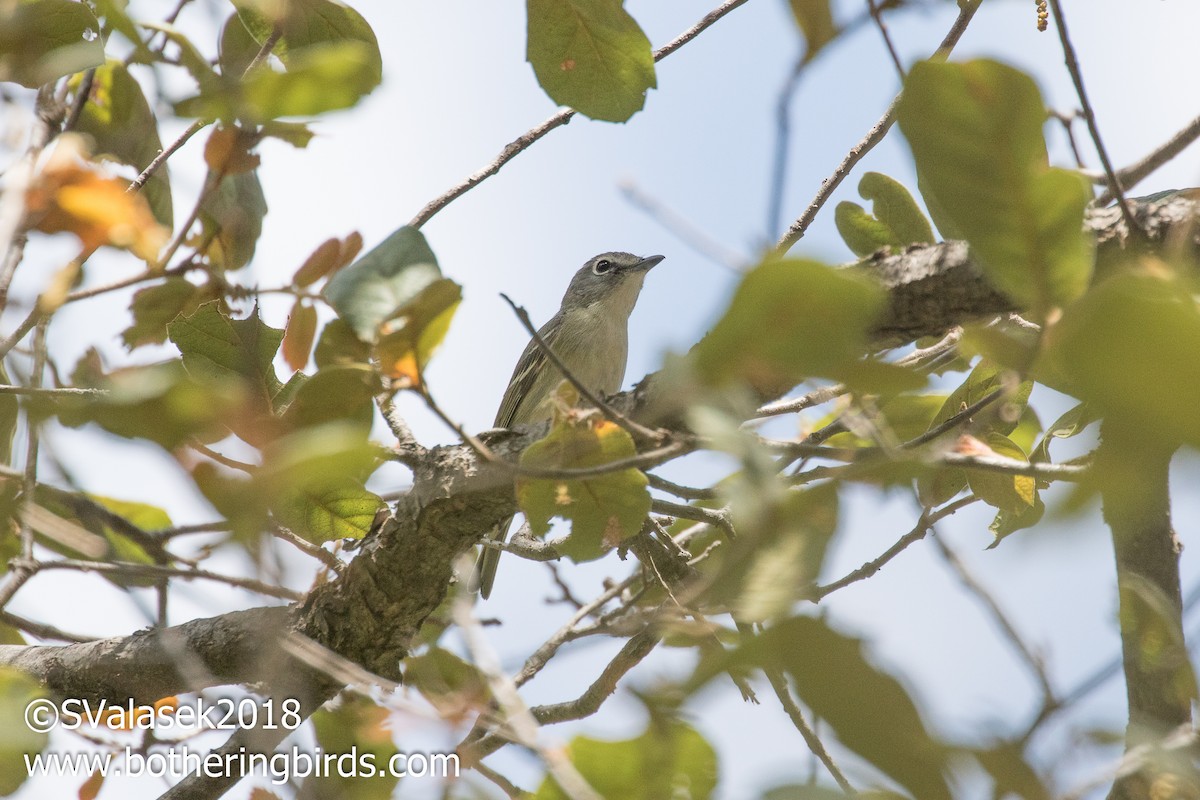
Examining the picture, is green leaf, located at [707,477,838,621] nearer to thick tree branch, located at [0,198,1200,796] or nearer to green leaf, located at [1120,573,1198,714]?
green leaf, located at [1120,573,1198,714]

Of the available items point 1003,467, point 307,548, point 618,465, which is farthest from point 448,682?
point 1003,467

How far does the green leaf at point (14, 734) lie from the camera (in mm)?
1482

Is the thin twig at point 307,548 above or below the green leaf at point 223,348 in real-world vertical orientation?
below

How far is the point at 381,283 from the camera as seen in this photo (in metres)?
1.63

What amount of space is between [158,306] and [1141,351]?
9.96 feet

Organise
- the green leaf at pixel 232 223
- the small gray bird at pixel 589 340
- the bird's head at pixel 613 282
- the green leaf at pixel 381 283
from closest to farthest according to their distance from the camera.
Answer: the green leaf at pixel 381 283
the green leaf at pixel 232 223
the small gray bird at pixel 589 340
the bird's head at pixel 613 282

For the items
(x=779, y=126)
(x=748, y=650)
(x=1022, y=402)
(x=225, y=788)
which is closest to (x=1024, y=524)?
(x=1022, y=402)

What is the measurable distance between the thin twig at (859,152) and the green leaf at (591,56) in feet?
2.75

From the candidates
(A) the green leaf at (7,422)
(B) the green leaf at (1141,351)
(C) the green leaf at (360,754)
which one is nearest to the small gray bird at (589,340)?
(A) the green leaf at (7,422)

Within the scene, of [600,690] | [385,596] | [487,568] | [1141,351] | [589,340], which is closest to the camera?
[1141,351]

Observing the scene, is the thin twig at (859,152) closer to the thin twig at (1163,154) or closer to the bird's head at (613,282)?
the thin twig at (1163,154)

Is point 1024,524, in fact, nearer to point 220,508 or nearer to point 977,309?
point 977,309

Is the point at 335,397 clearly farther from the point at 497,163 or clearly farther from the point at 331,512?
the point at 497,163

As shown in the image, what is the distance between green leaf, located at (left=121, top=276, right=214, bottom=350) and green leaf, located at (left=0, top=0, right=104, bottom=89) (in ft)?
2.78
